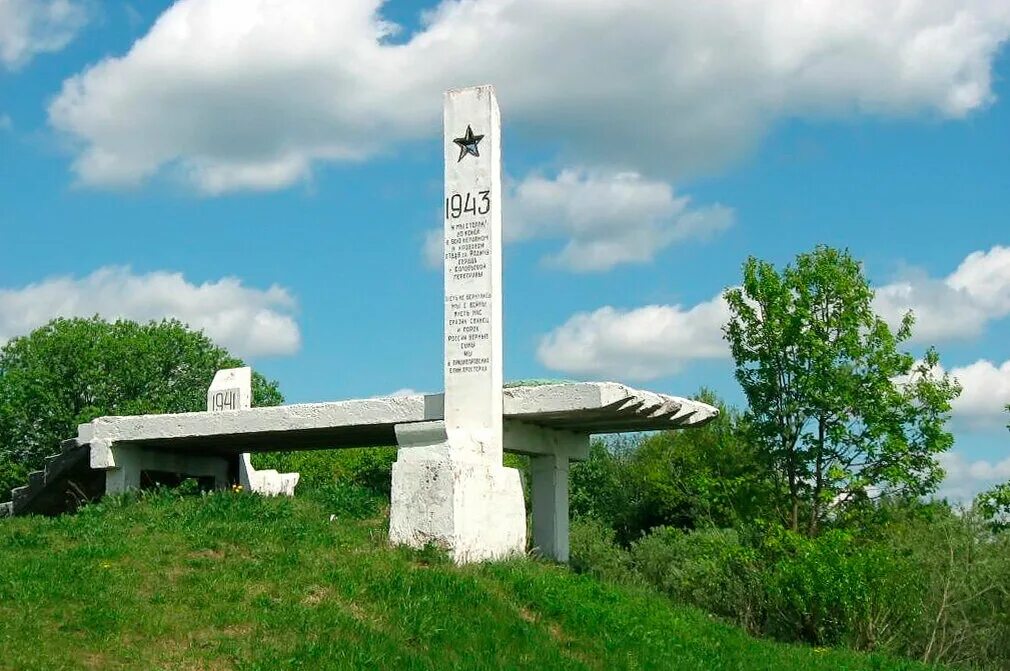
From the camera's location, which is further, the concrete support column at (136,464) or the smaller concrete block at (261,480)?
the smaller concrete block at (261,480)

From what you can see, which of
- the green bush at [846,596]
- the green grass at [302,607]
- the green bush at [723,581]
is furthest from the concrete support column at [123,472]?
the green bush at [846,596]


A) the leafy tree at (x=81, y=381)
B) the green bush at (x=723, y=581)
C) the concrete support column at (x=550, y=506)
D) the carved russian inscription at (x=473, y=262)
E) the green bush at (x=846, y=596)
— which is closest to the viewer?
the carved russian inscription at (x=473, y=262)

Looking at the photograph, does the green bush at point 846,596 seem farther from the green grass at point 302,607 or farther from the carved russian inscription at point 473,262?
A: the carved russian inscription at point 473,262

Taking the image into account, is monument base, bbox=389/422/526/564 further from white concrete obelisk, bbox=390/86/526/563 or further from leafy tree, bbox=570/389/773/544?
leafy tree, bbox=570/389/773/544

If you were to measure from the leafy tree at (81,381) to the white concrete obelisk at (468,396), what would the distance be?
26563mm

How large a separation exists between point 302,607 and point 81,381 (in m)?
31.6

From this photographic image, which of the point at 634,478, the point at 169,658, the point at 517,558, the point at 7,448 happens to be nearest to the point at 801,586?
the point at 517,558

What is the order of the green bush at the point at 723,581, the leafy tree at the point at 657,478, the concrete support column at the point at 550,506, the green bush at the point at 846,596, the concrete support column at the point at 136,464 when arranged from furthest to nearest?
1. the leafy tree at the point at 657,478
2. the green bush at the point at 723,581
3. the concrete support column at the point at 136,464
4. the concrete support column at the point at 550,506
5. the green bush at the point at 846,596

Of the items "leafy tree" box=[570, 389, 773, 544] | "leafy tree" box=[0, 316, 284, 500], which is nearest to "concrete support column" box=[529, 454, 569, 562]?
"leafy tree" box=[570, 389, 773, 544]

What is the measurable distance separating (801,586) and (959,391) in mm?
7808

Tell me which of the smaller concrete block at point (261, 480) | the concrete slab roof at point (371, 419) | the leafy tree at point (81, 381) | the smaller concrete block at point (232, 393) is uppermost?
the leafy tree at point (81, 381)

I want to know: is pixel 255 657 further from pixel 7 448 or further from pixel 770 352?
pixel 7 448

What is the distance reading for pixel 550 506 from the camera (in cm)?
1688

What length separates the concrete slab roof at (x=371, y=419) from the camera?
14.6 m
